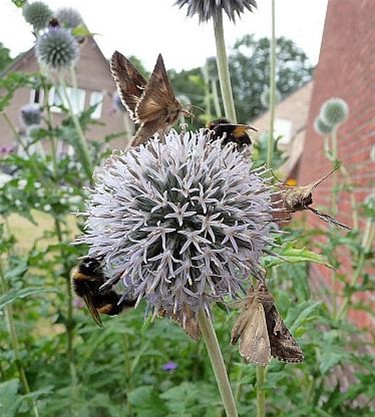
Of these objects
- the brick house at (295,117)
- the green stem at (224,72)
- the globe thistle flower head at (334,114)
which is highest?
the brick house at (295,117)

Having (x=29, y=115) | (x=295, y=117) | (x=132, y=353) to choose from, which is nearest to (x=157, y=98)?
(x=132, y=353)

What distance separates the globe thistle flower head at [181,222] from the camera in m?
0.89

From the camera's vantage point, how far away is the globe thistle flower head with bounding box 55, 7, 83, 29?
9.76ft

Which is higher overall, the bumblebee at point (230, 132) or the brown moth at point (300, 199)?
the bumblebee at point (230, 132)

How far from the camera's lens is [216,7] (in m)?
1.40

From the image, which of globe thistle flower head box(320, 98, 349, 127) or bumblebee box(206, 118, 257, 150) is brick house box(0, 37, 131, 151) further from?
bumblebee box(206, 118, 257, 150)

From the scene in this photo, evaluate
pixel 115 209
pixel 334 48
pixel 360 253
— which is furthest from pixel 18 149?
pixel 334 48

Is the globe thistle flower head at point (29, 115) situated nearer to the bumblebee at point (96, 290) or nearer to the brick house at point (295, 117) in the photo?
the bumblebee at point (96, 290)

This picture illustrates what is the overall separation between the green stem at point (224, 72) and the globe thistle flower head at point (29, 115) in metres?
2.32

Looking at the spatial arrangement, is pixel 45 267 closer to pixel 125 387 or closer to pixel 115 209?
pixel 125 387

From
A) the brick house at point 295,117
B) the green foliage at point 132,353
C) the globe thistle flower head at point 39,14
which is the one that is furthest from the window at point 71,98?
the brick house at point 295,117

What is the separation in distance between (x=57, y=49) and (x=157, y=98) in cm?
186

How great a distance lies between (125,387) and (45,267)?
0.46m

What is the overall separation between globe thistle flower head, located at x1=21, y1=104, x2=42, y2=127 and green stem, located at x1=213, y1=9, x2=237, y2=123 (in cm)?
232
